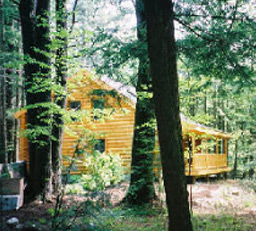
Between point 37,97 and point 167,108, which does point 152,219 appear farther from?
point 37,97

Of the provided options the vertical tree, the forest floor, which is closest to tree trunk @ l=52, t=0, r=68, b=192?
the forest floor

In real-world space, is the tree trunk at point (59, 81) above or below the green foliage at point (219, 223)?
above

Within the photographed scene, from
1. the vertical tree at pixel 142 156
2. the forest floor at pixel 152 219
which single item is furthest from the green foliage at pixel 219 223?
the vertical tree at pixel 142 156

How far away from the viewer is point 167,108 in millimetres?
4355

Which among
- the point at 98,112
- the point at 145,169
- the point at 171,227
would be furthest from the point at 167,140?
the point at 145,169

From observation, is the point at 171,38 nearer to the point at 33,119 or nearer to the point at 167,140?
the point at 167,140

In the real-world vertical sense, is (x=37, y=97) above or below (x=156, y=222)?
above

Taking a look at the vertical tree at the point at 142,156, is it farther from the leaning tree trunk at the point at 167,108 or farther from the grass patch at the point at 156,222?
the leaning tree trunk at the point at 167,108

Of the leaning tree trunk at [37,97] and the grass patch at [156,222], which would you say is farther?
the leaning tree trunk at [37,97]

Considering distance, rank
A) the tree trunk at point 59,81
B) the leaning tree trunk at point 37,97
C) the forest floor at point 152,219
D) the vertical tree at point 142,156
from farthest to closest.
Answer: the vertical tree at point 142,156, the leaning tree trunk at point 37,97, the tree trunk at point 59,81, the forest floor at point 152,219

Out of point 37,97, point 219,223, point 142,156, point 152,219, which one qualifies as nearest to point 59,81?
point 37,97

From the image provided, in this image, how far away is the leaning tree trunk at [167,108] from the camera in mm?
4336

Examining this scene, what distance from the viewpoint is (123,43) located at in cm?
601

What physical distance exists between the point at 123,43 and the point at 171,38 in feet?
5.80
